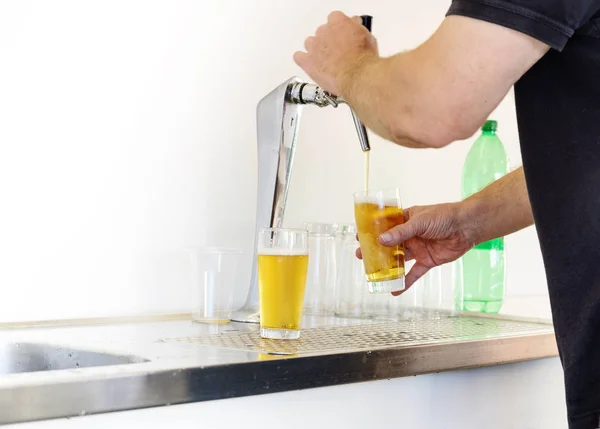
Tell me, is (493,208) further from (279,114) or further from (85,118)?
(85,118)

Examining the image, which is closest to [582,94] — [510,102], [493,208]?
[493,208]

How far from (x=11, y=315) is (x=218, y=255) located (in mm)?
345

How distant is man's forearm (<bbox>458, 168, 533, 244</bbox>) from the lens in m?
1.37

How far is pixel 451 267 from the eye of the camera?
69.1 inches

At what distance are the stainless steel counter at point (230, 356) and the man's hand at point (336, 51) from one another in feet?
1.17

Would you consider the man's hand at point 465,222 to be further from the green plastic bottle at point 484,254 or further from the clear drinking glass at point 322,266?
the green plastic bottle at point 484,254

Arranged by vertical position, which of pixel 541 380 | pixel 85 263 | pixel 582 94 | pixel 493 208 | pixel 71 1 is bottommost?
pixel 541 380

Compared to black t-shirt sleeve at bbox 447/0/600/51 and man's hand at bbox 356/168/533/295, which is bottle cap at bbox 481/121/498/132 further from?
black t-shirt sleeve at bbox 447/0/600/51

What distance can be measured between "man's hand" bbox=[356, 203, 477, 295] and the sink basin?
471 millimetres

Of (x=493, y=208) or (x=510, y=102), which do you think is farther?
(x=510, y=102)

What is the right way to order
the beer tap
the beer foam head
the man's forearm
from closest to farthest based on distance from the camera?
the beer foam head
the man's forearm
the beer tap

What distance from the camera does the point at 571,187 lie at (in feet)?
3.31

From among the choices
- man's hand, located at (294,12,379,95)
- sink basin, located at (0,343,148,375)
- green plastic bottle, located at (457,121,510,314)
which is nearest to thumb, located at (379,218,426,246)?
man's hand, located at (294,12,379,95)

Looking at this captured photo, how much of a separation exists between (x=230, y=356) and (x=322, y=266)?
0.66 m
